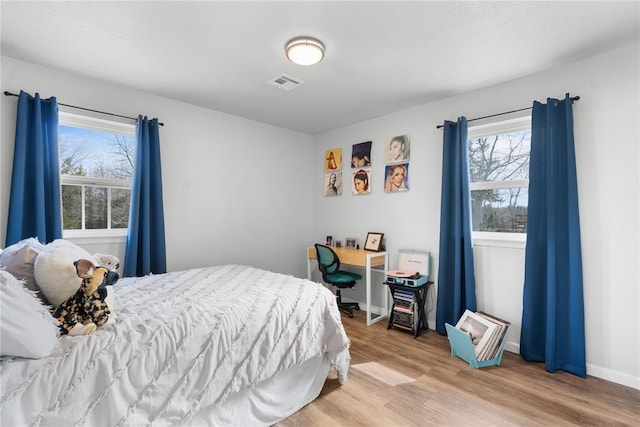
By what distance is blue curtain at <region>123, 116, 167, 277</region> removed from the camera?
284 centimetres

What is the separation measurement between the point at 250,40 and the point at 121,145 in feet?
6.07

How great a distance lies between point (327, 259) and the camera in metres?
3.66

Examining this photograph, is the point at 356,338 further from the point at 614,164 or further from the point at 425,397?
the point at 614,164

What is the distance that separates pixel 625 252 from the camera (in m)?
2.24

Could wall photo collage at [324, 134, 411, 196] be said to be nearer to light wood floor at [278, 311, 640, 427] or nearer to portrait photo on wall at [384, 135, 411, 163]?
portrait photo on wall at [384, 135, 411, 163]

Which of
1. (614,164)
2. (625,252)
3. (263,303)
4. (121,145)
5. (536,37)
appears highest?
(536,37)

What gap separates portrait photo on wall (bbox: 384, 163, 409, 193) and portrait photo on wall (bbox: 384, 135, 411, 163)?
0.25 ft

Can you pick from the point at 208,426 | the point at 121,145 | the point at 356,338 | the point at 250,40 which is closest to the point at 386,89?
the point at 250,40

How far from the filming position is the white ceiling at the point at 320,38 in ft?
5.98

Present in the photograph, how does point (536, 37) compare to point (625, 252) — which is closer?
point (536, 37)

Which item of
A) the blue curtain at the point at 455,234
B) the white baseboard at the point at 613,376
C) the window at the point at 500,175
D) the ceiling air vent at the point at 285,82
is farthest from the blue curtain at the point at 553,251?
the ceiling air vent at the point at 285,82

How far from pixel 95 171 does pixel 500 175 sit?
395cm

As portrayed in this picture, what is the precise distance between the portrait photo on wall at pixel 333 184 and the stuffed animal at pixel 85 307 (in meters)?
3.14

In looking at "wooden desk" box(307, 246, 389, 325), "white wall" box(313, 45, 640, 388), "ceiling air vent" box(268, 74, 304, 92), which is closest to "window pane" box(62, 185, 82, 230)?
"ceiling air vent" box(268, 74, 304, 92)
